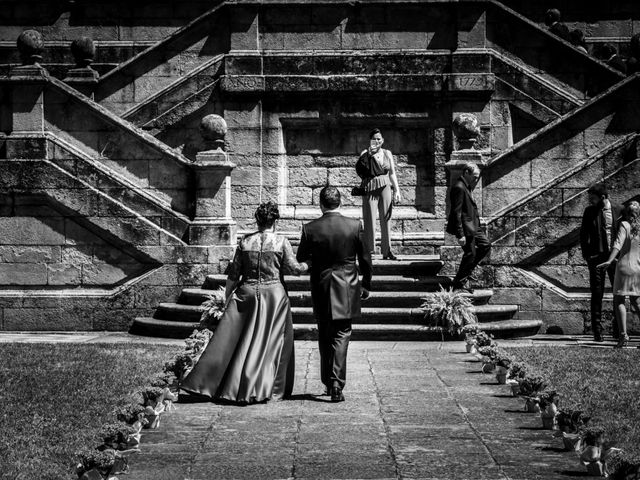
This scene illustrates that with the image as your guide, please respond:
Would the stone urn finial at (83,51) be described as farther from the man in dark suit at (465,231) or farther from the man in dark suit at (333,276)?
the man in dark suit at (333,276)

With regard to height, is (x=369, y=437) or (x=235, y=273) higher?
(x=235, y=273)

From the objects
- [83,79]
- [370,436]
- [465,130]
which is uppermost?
[83,79]

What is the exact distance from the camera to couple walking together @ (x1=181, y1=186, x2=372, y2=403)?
34.0 ft

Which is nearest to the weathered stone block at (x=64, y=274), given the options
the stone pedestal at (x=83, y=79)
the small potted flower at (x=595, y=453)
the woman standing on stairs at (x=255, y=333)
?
the stone pedestal at (x=83, y=79)

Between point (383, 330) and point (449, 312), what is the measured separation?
0.84 metres

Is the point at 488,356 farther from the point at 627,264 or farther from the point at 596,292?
the point at 596,292

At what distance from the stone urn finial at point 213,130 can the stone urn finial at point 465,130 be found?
3.28 metres

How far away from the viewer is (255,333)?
1050 centimetres

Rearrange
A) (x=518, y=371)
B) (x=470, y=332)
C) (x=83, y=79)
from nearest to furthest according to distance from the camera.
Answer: (x=518, y=371), (x=470, y=332), (x=83, y=79)

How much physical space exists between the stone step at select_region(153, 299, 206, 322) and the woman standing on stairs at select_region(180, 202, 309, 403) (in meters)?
4.77

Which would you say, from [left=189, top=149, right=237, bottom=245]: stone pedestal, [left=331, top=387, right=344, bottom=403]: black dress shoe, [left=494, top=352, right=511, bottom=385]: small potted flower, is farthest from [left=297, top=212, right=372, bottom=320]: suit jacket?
[left=189, top=149, right=237, bottom=245]: stone pedestal

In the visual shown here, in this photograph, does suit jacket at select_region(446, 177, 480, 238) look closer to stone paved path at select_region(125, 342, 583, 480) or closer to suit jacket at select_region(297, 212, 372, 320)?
stone paved path at select_region(125, 342, 583, 480)

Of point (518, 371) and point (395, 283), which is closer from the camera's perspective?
point (518, 371)

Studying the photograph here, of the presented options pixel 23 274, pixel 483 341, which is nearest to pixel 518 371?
pixel 483 341
